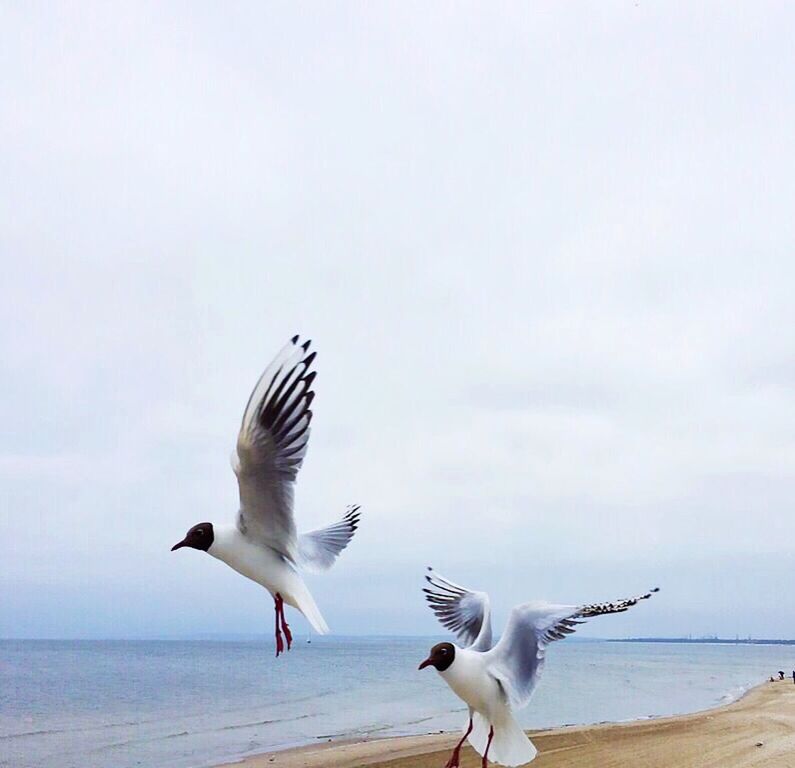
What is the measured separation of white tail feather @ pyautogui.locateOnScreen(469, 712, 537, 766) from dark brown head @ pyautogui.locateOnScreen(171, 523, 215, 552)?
2997 mm

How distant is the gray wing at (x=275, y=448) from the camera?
472 centimetres

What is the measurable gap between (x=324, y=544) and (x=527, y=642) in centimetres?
182

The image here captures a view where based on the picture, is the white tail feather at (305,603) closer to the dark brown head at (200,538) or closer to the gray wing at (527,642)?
the dark brown head at (200,538)

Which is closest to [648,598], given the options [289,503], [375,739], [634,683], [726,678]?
[289,503]

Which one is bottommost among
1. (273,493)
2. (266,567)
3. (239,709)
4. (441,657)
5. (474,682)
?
(239,709)

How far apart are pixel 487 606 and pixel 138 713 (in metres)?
32.2

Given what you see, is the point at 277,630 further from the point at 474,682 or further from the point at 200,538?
the point at 474,682

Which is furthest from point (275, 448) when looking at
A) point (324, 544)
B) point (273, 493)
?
point (324, 544)

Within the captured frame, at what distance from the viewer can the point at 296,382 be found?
4727 millimetres

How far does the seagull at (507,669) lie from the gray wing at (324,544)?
1.08 meters

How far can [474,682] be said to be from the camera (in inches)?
264

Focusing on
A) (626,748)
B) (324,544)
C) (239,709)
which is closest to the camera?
(324,544)

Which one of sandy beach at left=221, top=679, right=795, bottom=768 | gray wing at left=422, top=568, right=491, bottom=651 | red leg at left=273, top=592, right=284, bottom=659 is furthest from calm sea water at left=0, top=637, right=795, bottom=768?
red leg at left=273, top=592, right=284, bottom=659

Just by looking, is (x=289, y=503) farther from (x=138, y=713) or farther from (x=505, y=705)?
(x=138, y=713)
